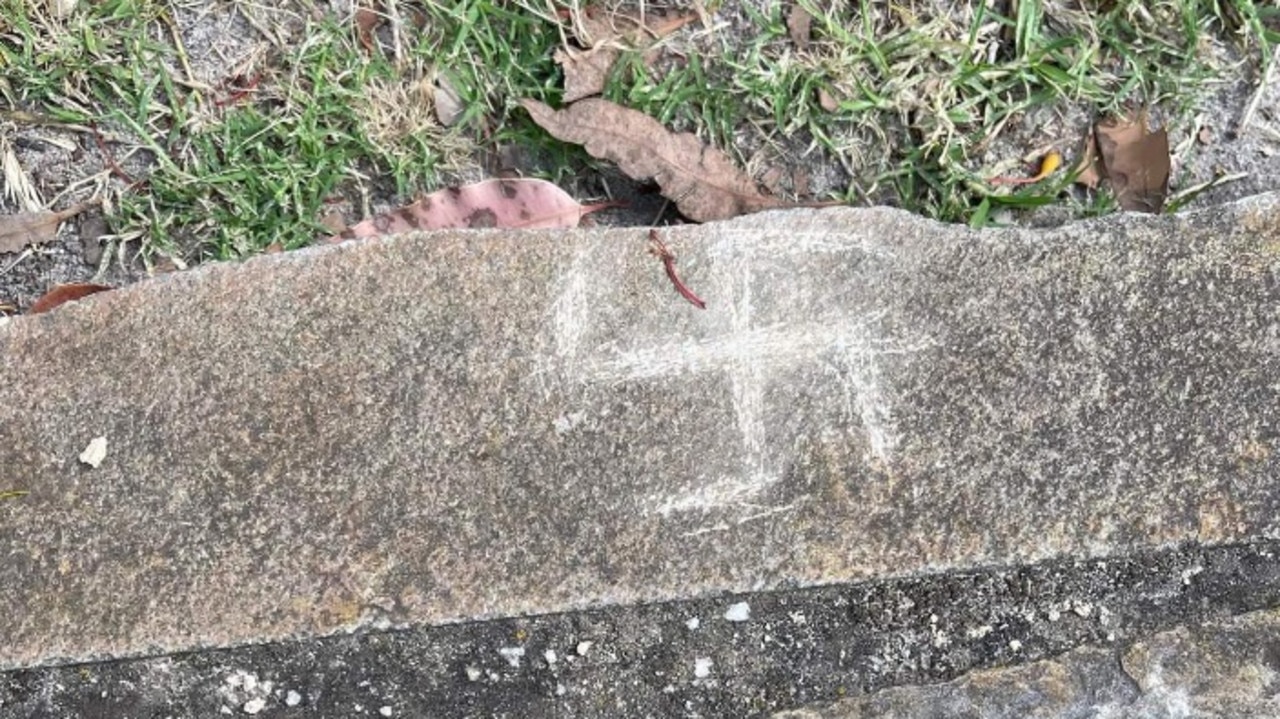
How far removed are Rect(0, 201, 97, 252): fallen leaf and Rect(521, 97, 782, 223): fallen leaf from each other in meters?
0.84

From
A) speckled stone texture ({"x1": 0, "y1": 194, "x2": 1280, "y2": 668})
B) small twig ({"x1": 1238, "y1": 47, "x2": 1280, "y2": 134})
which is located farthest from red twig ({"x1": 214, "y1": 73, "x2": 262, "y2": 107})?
small twig ({"x1": 1238, "y1": 47, "x2": 1280, "y2": 134})

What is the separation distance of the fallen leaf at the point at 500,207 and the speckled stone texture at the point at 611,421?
39cm

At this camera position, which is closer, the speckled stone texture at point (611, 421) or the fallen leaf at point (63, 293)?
the speckled stone texture at point (611, 421)

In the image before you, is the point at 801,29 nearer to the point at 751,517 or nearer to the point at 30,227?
the point at 751,517

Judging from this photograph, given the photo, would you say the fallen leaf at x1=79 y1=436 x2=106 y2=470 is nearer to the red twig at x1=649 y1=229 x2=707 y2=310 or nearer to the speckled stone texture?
the speckled stone texture

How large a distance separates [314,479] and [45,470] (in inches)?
14.7

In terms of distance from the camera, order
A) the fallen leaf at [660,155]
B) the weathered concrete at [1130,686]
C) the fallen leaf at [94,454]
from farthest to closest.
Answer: the fallen leaf at [660,155], the fallen leaf at [94,454], the weathered concrete at [1130,686]

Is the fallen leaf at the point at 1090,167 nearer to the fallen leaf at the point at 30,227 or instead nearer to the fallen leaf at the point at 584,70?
the fallen leaf at the point at 584,70

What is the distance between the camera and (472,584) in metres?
1.60

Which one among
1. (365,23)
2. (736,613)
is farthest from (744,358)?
(365,23)

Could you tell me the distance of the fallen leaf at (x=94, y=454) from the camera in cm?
166

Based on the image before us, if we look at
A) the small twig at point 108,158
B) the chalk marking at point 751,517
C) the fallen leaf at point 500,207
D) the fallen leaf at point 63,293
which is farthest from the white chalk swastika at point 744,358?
the small twig at point 108,158

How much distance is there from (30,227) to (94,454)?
717mm

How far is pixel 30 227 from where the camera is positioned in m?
2.18
